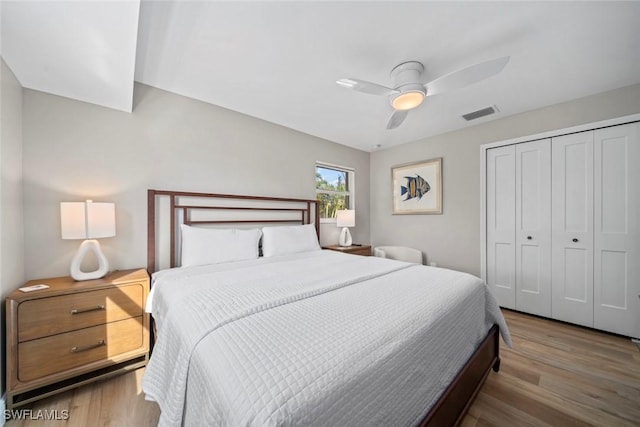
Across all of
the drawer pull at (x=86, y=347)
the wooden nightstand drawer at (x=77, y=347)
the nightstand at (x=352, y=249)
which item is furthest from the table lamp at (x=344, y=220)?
the drawer pull at (x=86, y=347)

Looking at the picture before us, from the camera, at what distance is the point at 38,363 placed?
152 centimetres

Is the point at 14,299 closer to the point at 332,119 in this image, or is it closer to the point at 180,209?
the point at 180,209

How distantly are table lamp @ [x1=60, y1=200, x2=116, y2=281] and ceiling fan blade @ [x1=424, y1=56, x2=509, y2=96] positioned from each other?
8.70ft

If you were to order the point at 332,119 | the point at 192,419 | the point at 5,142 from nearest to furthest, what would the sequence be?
1. the point at 192,419
2. the point at 5,142
3. the point at 332,119

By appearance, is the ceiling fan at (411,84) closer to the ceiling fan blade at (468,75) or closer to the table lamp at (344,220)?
the ceiling fan blade at (468,75)

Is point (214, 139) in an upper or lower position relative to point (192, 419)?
upper

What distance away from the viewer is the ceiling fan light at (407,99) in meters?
1.90

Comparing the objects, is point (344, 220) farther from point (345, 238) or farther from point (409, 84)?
point (409, 84)

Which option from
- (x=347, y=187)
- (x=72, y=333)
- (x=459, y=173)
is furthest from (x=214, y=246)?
(x=459, y=173)

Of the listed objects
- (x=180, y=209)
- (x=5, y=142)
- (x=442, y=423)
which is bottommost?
(x=442, y=423)

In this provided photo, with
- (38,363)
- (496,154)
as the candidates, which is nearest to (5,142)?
(38,363)

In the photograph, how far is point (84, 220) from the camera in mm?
1760

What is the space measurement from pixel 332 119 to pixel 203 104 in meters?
1.48

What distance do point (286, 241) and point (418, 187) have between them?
90.5 inches
